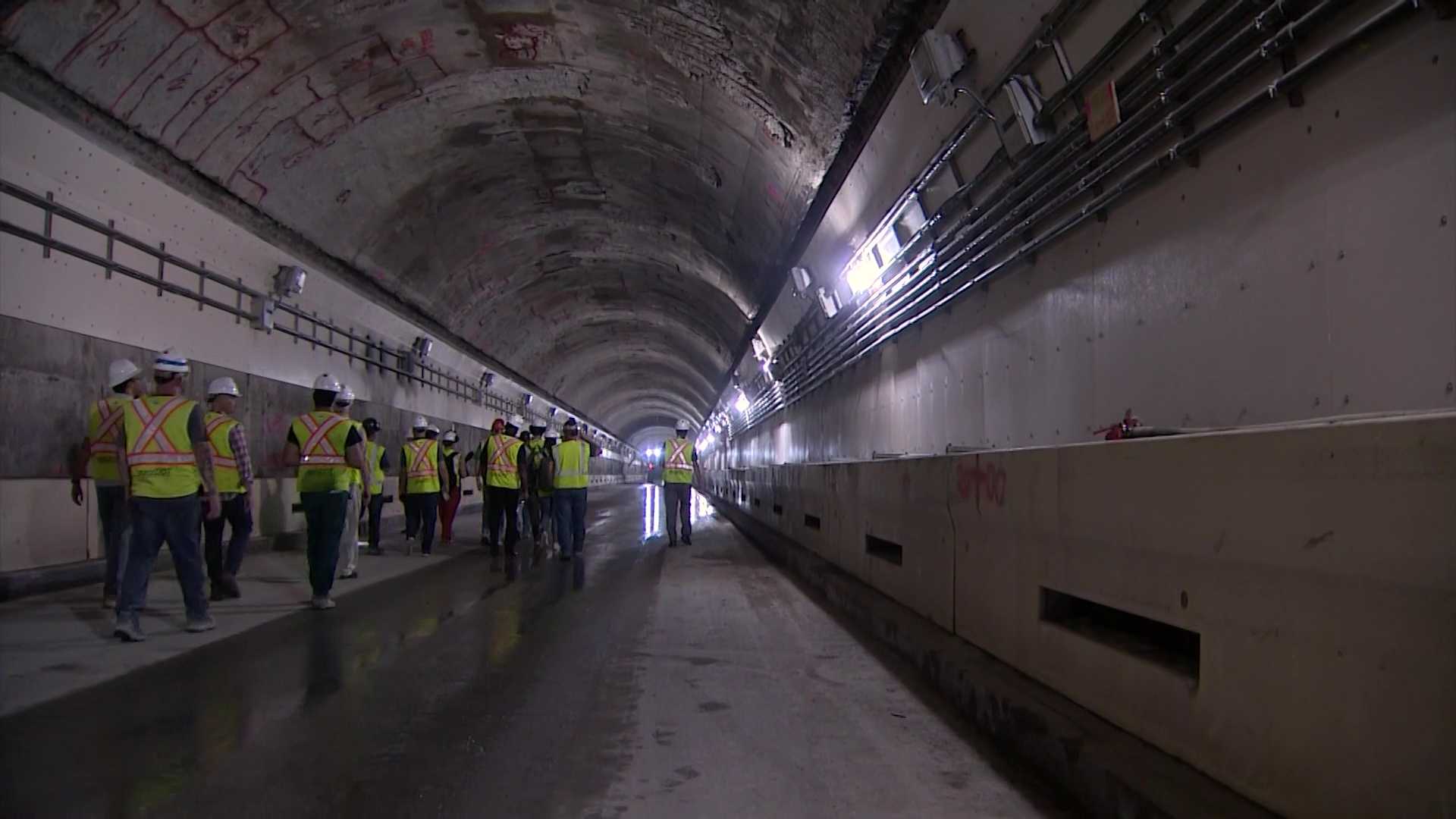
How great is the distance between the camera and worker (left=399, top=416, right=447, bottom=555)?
12266 mm

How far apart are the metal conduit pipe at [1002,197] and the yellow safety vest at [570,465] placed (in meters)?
3.57

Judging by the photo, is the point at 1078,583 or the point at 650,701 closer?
the point at 1078,583

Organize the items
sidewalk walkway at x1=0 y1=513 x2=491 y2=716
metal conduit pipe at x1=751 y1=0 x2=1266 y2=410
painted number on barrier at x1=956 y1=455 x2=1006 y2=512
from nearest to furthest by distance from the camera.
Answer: metal conduit pipe at x1=751 y1=0 x2=1266 y2=410 < painted number on barrier at x1=956 y1=455 x2=1006 y2=512 < sidewalk walkway at x1=0 y1=513 x2=491 y2=716

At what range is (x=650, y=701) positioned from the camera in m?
4.81

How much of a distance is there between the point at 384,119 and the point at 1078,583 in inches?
414

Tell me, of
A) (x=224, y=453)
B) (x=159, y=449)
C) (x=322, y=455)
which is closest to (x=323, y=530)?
(x=322, y=455)

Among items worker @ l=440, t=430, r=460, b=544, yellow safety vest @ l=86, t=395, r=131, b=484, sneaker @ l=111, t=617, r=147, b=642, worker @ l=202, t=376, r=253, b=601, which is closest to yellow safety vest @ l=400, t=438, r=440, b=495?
worker @ l=440, t=430, r=460, b=544

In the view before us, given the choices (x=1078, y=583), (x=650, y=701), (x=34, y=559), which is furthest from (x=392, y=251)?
(x=1078, y=583)

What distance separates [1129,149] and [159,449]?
607cm

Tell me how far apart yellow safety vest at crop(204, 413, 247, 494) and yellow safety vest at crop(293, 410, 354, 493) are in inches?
19.2

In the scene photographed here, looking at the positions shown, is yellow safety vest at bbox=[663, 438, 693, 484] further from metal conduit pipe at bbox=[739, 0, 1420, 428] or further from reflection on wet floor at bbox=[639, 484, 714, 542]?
metal conduit pipe at bbox=[739, 0, 1420, 428]

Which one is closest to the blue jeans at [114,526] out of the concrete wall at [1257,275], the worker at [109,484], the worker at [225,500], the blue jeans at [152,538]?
the worker at [109,484]

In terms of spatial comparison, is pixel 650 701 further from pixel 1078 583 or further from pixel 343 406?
pixel 343 406

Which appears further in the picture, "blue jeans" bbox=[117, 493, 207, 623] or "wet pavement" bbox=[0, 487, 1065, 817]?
"blue jeans" bbox=[117, 493, 207, 623]
